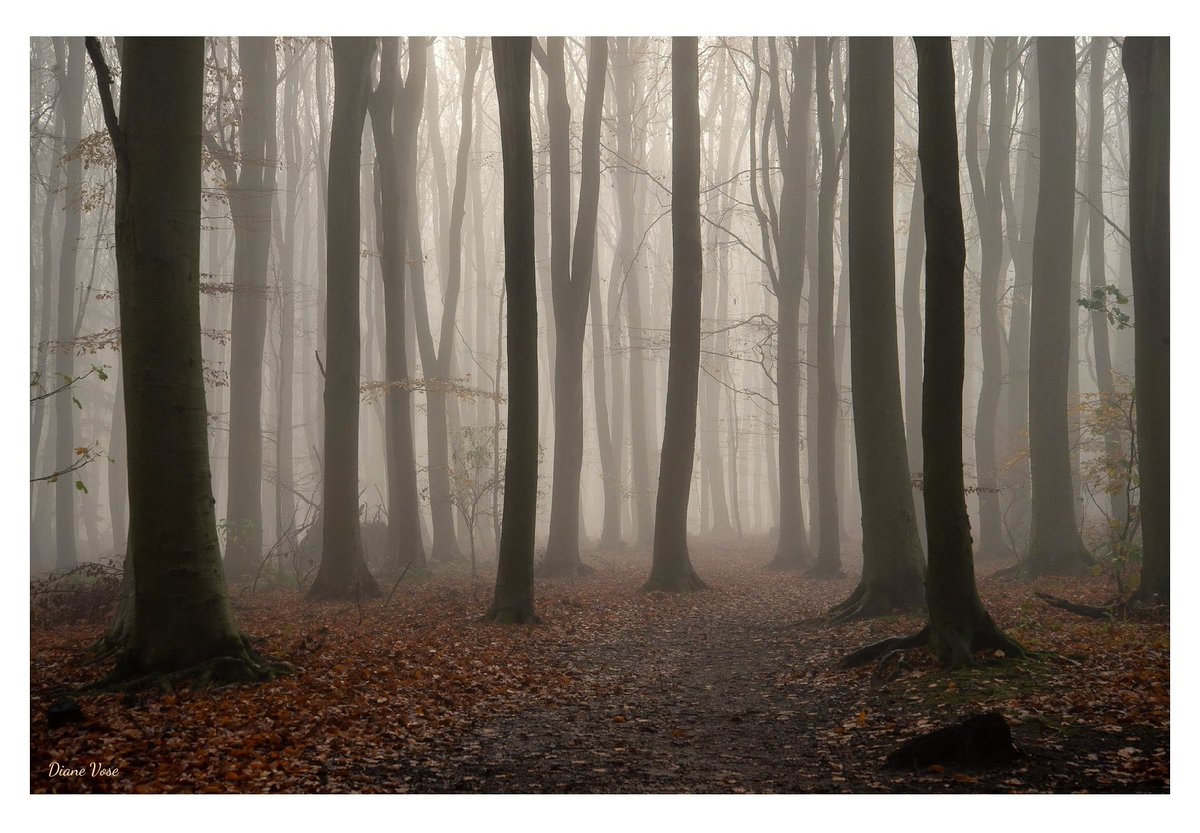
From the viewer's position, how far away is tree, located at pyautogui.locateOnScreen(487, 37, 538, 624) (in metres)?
9.14

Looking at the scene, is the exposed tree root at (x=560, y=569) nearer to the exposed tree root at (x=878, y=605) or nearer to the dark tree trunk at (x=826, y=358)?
the dark tree trunk at (x=826, y=358)

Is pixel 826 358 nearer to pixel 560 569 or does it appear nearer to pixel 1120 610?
pixel 560 569

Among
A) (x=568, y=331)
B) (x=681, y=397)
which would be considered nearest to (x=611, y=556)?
(x=568, y=331)

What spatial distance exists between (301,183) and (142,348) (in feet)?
80.6

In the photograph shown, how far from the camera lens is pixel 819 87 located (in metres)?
15.2

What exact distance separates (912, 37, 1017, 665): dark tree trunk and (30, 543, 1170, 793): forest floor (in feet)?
1.11

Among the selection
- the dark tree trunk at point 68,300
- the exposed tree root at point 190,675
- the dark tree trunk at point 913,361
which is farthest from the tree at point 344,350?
the dark tree trunk at point 913,361

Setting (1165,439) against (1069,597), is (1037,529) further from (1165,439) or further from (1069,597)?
(1165,439)

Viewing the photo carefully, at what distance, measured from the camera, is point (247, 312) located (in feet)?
49.1

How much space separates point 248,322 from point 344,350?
4.33 m

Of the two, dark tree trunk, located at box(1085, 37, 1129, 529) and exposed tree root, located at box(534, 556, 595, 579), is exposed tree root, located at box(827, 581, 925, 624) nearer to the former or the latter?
exposed tree root, located at box(534, 556, 595, 579)

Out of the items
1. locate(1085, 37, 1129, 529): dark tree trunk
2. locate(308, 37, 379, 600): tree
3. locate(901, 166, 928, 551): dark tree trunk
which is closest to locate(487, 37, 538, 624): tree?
locate(308, 37, 379, 600): tree

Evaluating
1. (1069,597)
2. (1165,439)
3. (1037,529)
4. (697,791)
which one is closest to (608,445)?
(1037,529)

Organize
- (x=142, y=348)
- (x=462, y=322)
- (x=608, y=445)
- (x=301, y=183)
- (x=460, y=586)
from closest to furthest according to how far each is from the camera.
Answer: (x=142, y=348) → (x=460, y=586) → (x=608, y=445) → (x=301, y=183) → (x=462, y=322)
